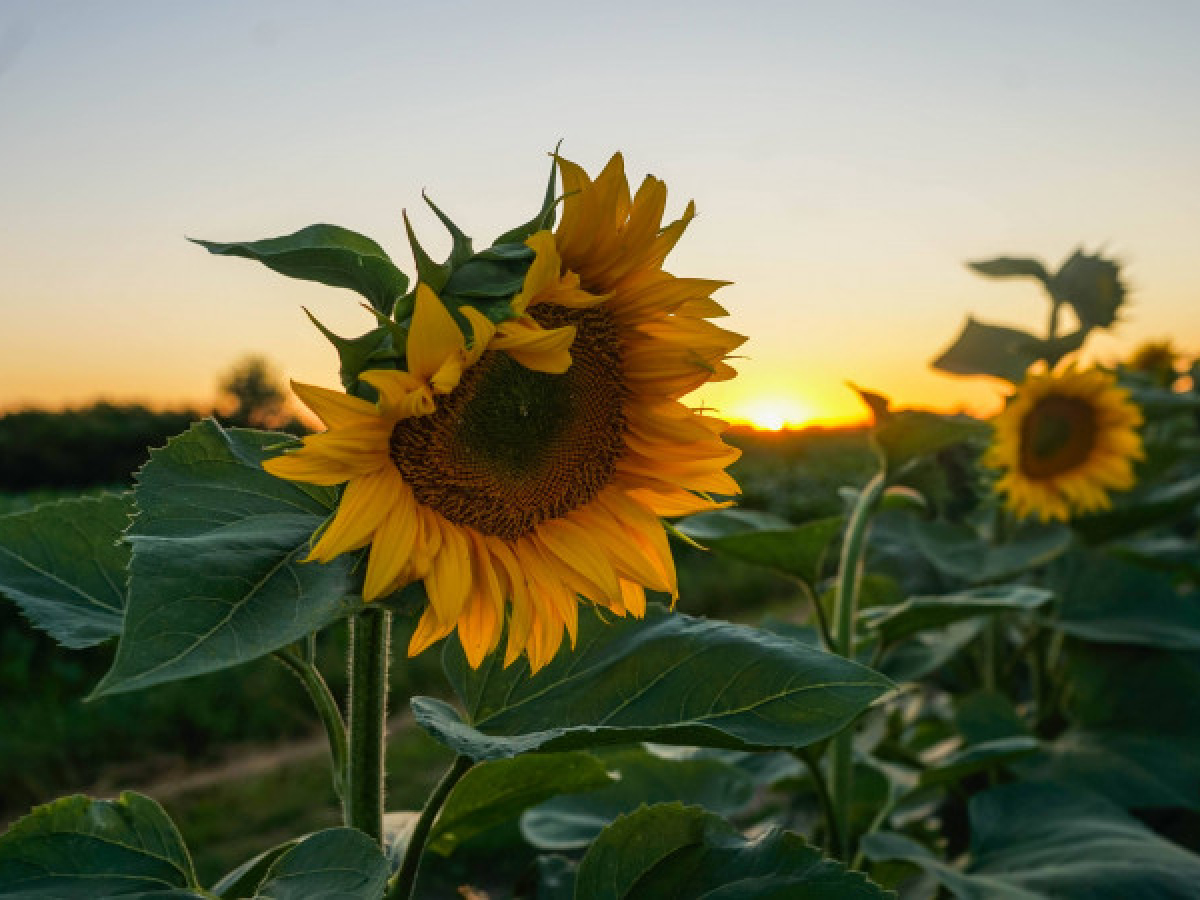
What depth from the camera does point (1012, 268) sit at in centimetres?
252

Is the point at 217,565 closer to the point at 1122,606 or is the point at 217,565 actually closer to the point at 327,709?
the point at 327,709

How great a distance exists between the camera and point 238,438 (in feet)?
2.45

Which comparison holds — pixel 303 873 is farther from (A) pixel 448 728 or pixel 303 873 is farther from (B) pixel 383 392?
(B) pixel 383 392

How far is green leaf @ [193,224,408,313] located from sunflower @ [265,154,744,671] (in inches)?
2.1

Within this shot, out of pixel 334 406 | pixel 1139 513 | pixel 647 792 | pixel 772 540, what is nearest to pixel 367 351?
pixel 334 406

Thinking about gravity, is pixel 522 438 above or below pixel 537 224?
below

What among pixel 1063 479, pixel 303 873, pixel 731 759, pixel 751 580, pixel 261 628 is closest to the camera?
pixel 261 628

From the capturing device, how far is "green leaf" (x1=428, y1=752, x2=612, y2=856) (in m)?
0.96

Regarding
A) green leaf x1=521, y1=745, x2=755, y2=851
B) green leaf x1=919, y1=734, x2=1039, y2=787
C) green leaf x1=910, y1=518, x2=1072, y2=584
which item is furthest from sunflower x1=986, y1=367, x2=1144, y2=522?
green leaf x1=521, y1=745, x2=755, y2=851

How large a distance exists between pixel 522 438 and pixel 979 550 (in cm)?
147

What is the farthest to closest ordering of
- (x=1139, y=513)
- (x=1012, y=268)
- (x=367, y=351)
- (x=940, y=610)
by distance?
(x=1012, y=268) < (x=1139, y=513) < (x=940, y=610) < (x=367, y=351)

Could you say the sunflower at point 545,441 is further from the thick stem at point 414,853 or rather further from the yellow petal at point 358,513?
the thick stem at point 414,853

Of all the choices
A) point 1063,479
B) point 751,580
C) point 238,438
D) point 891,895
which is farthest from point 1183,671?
point 751,580

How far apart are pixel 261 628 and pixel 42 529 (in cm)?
39
